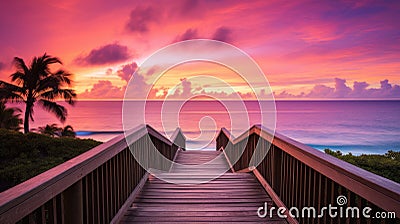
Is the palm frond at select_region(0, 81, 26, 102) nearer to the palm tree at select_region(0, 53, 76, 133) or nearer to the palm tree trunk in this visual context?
the palm tree at select_region(0, 53, 76, 133)

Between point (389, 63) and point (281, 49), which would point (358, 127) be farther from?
point (281, 49)

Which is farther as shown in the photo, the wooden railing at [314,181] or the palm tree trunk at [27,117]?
the palm tree trunk at [27,117]

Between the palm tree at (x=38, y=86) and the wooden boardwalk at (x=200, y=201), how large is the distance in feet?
48.0

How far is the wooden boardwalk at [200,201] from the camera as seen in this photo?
11.4ft

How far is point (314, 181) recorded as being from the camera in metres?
2.69

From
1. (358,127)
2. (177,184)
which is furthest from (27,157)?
(358,127)

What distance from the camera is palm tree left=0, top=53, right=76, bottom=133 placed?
16.9 meters

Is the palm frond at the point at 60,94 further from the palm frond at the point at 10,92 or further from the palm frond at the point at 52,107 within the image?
the palm frond at the point at 10,92

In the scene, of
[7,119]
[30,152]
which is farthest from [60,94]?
[30,152]

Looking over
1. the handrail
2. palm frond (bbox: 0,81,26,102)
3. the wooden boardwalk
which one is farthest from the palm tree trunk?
the wooden boardwalk

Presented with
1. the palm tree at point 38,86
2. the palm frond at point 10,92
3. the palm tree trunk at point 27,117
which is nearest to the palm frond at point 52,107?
the palm tree at point 38,86

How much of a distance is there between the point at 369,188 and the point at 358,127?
155 ft

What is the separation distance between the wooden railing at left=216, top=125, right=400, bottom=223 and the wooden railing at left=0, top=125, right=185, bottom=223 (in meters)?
1.77

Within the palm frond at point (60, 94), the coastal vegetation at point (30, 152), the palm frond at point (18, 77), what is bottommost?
the coastal vegetation at point (30, 152)
